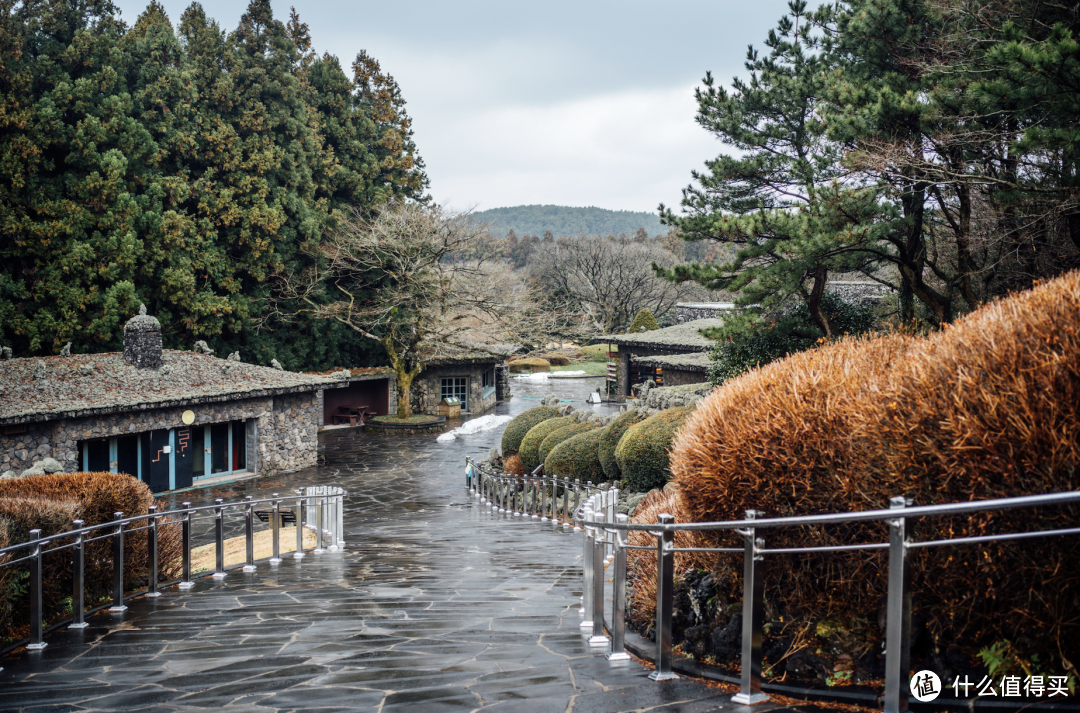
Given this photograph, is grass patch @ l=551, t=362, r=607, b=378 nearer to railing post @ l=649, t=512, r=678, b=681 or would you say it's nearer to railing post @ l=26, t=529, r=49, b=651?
railing post @ l=26, t=529, r=49, b=651

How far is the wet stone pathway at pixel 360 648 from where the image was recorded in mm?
4023

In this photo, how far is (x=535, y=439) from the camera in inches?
737

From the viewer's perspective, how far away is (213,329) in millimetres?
29062

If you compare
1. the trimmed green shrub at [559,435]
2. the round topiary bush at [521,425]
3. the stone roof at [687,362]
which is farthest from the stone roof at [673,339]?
the trimmed green shrub at [559,435]

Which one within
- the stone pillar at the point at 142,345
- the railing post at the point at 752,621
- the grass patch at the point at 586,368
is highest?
the stone pillar at the point at 142,345

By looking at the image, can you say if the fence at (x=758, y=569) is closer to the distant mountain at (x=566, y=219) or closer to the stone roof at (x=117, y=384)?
the stone roof at (x=117, y=384)

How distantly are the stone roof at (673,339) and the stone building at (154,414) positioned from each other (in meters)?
15.9

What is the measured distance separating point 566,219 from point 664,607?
176 m

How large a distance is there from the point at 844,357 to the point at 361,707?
11.8 ft

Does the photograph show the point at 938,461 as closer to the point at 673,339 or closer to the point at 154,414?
the point at 154,414

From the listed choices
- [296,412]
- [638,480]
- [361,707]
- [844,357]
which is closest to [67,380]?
[296,412]

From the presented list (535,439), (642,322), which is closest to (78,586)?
(535,439)

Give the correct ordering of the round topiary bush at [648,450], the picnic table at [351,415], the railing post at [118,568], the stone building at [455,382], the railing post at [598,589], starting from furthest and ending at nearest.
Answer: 1. the stone building at [455,382]
2. the picnic table at [351,415]
3. the round topiary bush at [648,450]
4. the railing post at [118,568]
5. the railing post at [598,589]

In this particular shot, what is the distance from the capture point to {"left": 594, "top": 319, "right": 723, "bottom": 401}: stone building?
33.8 metres
